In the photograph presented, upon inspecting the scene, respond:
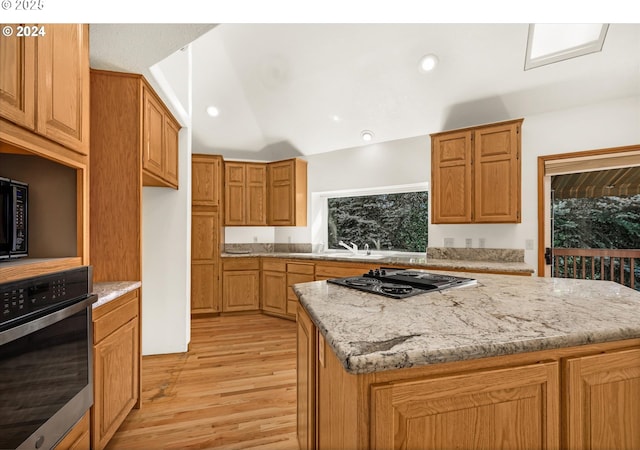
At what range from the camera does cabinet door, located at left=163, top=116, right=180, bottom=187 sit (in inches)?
105

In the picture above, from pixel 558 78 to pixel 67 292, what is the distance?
13.0ft

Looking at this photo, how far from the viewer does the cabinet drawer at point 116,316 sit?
1536 millimetres

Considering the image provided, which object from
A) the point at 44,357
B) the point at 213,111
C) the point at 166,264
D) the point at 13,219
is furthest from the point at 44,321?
the point at 213,111

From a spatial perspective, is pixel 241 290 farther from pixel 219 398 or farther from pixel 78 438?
pixel 78 438

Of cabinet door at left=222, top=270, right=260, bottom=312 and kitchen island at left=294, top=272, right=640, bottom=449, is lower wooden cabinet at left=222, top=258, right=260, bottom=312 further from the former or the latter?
kitchen island at left=294, top=272, right=640, bottom=449

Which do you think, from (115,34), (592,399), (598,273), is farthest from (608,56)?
(115,34)

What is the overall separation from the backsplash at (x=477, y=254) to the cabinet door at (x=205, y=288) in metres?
2.85

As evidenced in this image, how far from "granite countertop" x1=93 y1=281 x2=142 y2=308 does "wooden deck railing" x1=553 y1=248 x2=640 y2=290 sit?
13.1ft

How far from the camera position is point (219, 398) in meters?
2.24

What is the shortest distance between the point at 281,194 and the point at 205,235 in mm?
1251

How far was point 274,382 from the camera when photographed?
247 cm

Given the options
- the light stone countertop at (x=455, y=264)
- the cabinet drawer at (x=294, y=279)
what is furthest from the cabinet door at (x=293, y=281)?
the light stone countertop at (x=455, y=264)

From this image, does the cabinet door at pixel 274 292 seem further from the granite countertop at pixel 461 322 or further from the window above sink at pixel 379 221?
the granite countertop at pixel 461 322
